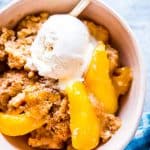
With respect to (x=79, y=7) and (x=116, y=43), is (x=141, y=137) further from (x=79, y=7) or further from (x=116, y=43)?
(x=79, y=7)

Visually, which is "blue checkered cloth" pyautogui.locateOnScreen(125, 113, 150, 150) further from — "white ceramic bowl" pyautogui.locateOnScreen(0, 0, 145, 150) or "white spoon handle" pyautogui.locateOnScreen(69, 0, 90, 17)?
"white spoon handle" pyautogui.locateOnScreen(69, 0, 90, 17)

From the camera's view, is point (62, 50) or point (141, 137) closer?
point (62, 50)

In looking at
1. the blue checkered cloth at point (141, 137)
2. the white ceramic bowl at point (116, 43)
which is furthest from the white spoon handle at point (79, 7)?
the blue checkered cloth at point (141, 137)

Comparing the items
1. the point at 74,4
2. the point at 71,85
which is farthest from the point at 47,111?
the point at 74,4

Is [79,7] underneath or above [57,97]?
above

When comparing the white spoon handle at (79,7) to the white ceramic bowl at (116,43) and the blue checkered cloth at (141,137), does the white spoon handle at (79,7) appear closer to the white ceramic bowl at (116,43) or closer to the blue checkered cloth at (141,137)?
the white ceramic bowl at (116,43)

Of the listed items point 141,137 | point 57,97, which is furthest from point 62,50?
point 141,137
